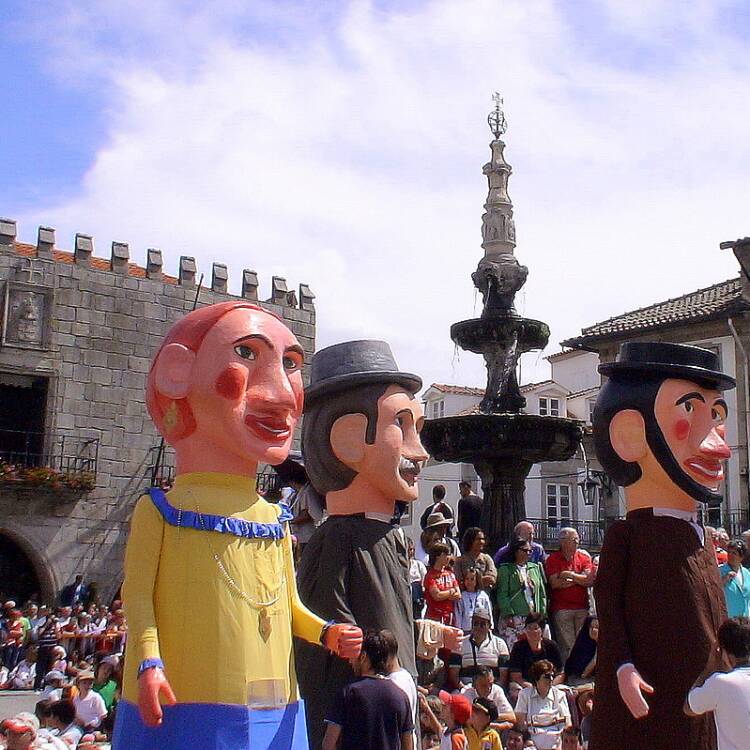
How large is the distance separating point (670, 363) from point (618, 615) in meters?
1.31

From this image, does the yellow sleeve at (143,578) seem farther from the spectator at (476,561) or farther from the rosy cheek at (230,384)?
the spectator at (476,561)

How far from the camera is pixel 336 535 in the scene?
560 centimetres

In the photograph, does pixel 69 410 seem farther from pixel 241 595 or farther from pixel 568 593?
pixel 241 595

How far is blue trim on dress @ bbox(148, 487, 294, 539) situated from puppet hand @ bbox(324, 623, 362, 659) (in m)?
0.48

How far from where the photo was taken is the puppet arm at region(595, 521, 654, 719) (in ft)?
15.9

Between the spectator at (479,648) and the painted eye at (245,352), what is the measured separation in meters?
4.62

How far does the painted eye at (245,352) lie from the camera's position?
4.68 meters

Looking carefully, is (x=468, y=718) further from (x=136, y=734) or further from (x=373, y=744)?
(x=136, y=734)

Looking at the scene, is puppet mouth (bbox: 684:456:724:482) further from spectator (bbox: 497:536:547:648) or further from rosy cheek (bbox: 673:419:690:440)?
spectator (bbox: 497:536:547:648)

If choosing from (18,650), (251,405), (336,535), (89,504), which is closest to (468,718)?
(336,535)

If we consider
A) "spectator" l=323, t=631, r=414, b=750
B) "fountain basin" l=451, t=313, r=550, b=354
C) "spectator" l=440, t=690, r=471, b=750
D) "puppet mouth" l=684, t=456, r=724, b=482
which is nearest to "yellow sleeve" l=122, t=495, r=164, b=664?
"spectator" l=323, t=631, r=414, b=750

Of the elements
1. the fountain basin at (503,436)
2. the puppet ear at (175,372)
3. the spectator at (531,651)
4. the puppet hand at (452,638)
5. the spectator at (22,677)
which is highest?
the fountain basin at (503,436)

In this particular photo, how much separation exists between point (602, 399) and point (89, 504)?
755 inches

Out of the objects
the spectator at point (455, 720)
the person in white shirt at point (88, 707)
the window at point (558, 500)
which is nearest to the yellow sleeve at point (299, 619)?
the spectator at point (455, 720)
